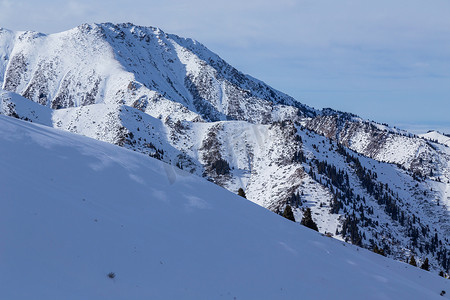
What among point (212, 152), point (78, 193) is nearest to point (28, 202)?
point (78, 193)

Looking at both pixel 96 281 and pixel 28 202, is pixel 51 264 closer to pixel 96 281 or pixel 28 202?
pixel 96 281

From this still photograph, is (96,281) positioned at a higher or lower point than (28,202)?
lower

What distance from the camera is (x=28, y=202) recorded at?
47.2 ft

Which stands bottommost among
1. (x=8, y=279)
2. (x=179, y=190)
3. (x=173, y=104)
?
(x=8, y=279)

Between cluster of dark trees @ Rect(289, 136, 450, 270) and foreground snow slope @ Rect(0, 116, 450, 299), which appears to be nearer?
foreground snow slope @ Rect(0, 116, 450, 299)

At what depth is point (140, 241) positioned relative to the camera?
606 inches

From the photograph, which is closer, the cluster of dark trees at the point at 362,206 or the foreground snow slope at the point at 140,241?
the foreground snow slope at the point at 140,241

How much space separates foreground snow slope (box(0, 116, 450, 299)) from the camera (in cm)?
1222

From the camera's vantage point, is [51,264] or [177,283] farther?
[177,283]

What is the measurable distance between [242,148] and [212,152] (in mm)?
14280

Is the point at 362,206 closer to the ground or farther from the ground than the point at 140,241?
farther from the ground

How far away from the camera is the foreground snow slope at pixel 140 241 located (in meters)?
12.2

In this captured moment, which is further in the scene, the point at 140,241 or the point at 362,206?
the point at 362,206

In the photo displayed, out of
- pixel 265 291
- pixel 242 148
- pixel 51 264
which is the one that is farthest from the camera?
pixel 242 148
